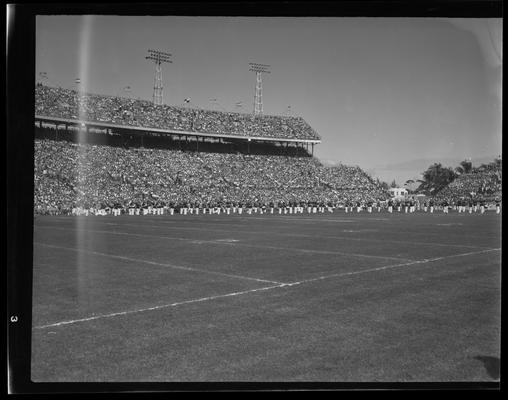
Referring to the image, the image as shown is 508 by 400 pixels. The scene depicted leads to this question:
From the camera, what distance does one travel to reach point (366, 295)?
674 cm

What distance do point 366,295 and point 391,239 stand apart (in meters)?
8.50

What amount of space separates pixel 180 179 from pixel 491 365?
38.3 meters

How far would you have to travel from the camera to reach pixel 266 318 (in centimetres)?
555

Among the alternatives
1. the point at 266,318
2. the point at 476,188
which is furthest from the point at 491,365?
the point at 476,188

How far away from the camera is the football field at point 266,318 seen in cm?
401

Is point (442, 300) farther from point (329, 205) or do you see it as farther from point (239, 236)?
point (329, 205)

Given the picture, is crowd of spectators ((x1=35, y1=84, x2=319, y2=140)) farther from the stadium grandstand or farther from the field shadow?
the field shadow

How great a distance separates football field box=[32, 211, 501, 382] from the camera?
401 centimetres

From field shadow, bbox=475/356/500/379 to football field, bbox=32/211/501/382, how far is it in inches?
0.6

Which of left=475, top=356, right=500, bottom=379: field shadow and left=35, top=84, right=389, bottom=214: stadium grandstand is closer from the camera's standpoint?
left=475, top=356, right=500, bottom=379: field shadow

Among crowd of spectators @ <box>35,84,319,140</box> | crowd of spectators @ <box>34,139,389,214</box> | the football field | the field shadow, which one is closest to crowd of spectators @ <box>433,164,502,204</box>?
crowd of spectators @ <box>34,139,389,214</box>

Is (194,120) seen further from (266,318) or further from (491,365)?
(491,365)

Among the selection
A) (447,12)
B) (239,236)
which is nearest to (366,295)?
(447,12)

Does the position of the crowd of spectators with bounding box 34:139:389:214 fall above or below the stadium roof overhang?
below
